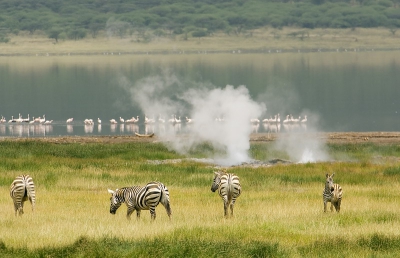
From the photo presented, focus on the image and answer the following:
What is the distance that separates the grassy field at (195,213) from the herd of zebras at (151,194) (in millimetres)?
413

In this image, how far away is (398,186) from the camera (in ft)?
117

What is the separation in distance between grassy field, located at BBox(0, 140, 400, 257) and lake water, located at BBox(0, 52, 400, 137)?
14.7m

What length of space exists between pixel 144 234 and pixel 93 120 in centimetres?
7597

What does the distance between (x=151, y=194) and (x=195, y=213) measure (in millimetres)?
4301

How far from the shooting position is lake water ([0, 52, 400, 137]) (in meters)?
87.9

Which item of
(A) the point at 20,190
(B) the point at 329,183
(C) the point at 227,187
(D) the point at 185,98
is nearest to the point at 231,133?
(D) the point at 185,98

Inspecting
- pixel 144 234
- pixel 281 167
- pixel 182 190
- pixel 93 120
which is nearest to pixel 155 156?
pixel 281 167

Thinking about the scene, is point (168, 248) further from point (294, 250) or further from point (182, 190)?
point (182, 190)

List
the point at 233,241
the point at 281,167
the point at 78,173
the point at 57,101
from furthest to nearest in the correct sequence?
the point at 57,101
the point at 281,167
the point at 78,173
the point at 233,241

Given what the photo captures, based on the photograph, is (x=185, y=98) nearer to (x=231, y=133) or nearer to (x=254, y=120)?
(x=231, y=133)

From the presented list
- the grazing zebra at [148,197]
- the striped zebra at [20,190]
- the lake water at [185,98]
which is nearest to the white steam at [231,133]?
the lake water at [185,98]

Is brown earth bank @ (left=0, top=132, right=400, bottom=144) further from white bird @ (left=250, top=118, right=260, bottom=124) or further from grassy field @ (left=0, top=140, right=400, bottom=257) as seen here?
grassy field @ (left=0, top=140, right=400, bottom=257)

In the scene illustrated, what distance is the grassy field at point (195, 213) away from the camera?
65.0ft

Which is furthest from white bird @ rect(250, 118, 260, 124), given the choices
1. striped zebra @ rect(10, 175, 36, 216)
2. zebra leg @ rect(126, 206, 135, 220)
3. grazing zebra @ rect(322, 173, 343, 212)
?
zebra leg @ rect(126, 206, 135, 220)
